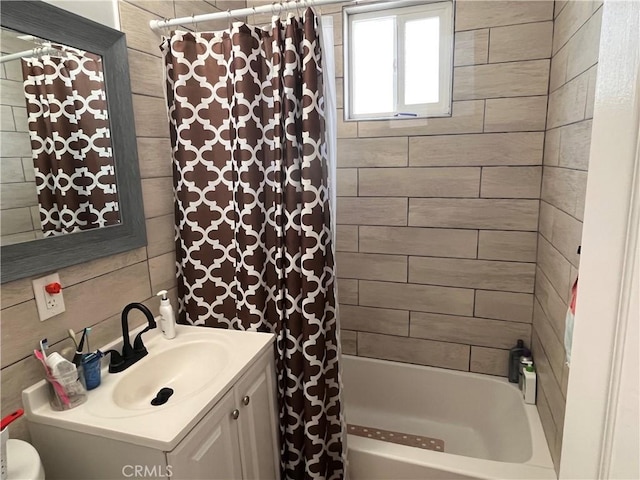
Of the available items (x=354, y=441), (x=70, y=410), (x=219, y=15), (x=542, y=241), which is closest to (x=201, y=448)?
(x=70, y=410)

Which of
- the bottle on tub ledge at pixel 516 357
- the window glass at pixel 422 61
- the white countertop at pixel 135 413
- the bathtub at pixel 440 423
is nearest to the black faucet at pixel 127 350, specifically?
the white countertop at pixel 135 413

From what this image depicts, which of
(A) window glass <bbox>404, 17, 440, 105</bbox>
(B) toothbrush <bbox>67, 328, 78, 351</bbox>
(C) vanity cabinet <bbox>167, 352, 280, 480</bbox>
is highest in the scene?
(A) window glass <bbox>404, 17, 440, 105</bbox>

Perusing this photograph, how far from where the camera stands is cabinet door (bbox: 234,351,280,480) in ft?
4.60

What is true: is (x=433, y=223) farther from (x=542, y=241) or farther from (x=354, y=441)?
(x=354, y=441)

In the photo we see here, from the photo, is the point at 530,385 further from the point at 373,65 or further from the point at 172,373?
the point at 373,65

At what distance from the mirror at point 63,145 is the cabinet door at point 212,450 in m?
0.69

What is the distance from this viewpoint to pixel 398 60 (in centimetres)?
220

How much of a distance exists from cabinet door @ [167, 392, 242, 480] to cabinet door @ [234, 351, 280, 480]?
0.17 ft

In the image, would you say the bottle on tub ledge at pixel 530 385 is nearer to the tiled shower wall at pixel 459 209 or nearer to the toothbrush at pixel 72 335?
the tiled shower wall at pixel 459 209

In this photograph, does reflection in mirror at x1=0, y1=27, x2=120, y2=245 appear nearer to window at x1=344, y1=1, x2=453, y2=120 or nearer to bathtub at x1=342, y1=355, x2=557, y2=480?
window at x1=344, y1=1, x2=453, y2=120

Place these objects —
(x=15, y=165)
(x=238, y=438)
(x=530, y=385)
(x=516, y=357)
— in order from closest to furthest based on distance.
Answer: (x=15, y=165)
(x=238, y=438)
(x=530, y=385)
(x=516, y=357)

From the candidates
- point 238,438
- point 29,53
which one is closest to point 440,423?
point 238,438

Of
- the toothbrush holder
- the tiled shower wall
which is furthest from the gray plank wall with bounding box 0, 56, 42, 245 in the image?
the tiled shower wall

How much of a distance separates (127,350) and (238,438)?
52cm
